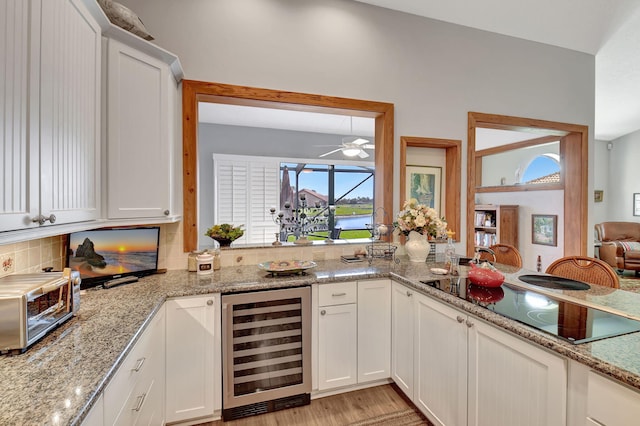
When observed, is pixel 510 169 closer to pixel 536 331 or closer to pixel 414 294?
pixel 414 294

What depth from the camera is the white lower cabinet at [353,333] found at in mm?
2100

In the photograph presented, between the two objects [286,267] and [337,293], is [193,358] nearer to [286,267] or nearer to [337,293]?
[286,267]

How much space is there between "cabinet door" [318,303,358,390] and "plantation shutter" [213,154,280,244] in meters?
3.09

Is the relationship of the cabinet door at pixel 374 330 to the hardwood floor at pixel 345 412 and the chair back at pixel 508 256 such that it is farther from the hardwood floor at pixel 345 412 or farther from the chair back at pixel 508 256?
the chair back at pixel 508 256

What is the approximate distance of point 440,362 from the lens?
5.62 feet

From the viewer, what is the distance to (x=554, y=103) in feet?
11.1

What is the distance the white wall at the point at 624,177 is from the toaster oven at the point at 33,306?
10.00 metres

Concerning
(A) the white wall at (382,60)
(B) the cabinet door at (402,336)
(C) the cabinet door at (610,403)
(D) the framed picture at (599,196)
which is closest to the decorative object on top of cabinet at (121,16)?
(A) the white wall at (382,60)

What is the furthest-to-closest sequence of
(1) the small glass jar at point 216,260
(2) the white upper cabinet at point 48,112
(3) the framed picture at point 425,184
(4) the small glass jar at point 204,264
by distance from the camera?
(3) the framed picture at point 425,184 < (1) the small glass jar at point 216,260 < (4) the small glass jar at point 204,264 < (2) the white upper cabinet at point 48,112

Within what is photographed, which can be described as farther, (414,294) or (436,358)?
(414,294)

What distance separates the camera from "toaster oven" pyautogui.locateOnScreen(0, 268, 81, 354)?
3.36 ft

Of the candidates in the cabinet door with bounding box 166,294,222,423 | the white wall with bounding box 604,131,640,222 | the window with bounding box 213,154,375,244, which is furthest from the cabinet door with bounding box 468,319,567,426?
the white wall with bounding box 604,131,640,222

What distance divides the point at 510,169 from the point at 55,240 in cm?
753

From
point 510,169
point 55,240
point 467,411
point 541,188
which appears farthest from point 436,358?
point 510,169
